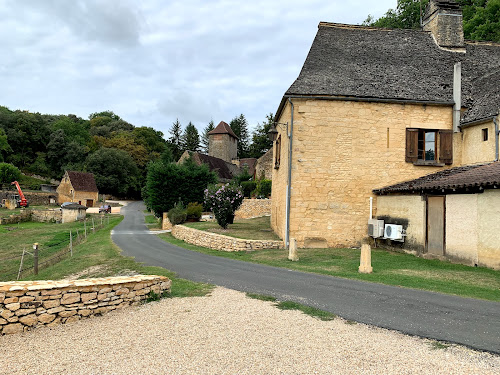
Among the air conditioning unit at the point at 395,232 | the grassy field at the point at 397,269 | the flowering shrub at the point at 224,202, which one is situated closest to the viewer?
the grassy field at the point at 397,269

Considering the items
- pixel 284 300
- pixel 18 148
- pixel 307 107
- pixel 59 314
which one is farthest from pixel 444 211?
pixel 18 148

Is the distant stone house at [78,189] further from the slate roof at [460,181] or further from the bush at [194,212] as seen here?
the slate roof at [460,181]

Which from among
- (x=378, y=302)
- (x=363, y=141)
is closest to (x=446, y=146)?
(x=363, y=141)

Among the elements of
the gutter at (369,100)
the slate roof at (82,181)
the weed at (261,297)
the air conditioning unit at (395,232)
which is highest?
the gutter at (369,100)

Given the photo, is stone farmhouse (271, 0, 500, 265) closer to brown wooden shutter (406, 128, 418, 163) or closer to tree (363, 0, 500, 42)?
brown wooden shutter (406, 128, 418, 163)

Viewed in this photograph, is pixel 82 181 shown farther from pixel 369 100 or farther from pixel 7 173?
pixel 369 100

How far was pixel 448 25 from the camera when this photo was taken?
1906 cm

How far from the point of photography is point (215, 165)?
2242 inches

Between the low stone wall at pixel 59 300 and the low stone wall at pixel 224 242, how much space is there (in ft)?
28.5

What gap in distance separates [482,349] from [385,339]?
46.0 inches

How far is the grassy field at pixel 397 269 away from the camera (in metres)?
8.53

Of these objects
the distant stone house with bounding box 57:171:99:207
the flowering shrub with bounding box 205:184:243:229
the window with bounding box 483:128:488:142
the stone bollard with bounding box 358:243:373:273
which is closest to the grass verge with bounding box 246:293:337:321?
the stone bollard with bounding box 358:243:373:273

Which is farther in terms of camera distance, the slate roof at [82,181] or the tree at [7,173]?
the tree at [7,173]

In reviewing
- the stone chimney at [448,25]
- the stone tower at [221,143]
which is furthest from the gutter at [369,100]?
the stone tower at [221,143]
